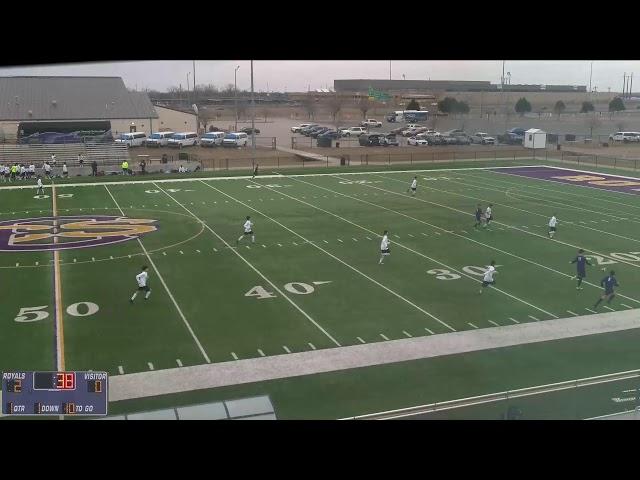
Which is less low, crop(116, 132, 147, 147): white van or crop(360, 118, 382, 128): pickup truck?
crop(360, 118, 382, 128): pickup truck

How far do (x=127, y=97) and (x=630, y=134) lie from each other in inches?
1224

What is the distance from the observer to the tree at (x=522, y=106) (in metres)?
37.8

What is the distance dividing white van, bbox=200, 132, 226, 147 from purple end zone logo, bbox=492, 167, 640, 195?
18.3 meters

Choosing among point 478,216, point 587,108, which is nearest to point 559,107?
point 587,108

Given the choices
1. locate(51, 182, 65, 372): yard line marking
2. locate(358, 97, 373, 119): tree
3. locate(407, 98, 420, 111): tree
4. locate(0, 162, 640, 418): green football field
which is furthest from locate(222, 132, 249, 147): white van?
locate(51, 182, 65, 372): yard line marking

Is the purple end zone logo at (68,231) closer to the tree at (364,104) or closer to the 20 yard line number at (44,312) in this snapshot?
the 20 yard line number at (44,312)

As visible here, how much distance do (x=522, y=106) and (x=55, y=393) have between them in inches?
1459

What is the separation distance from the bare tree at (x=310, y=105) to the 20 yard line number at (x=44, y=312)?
37139 millimetres

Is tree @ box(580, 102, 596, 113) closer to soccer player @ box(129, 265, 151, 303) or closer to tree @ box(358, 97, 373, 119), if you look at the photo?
tree @ box(358, 97, 373, 119)

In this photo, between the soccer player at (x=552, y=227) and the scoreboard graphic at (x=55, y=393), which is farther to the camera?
the soccer player at (x=552, y=227)

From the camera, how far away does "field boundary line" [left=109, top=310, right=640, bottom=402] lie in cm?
827

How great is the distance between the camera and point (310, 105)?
4822 cm

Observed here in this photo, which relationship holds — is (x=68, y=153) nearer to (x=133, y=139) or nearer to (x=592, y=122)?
(x=133, y=139)

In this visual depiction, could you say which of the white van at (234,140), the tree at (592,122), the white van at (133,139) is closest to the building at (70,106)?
the white van at (133,139)
